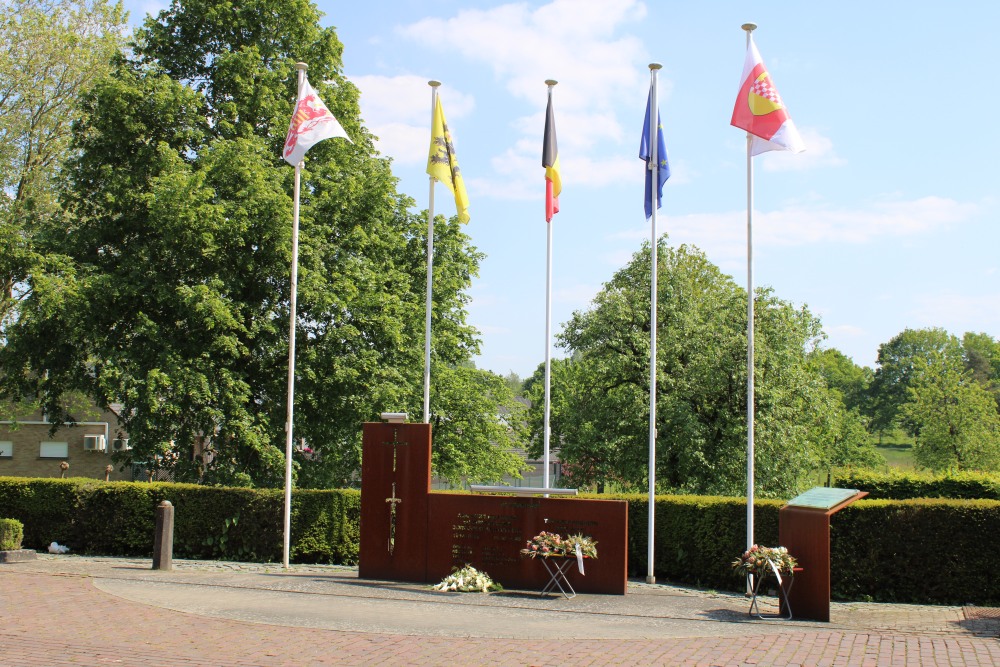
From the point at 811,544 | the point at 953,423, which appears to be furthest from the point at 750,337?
the point at 953,423

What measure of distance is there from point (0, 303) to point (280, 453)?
12.9 metres

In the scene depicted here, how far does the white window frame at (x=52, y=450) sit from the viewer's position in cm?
4522

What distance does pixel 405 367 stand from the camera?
2436cm

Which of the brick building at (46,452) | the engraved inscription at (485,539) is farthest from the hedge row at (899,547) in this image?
the brick building at (46,452)

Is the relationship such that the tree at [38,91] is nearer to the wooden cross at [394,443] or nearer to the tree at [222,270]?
the tree at [222,270]

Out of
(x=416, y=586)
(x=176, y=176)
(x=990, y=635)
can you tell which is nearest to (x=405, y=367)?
(x=176, y=176)

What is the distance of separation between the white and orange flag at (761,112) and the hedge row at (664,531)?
22.4 feet

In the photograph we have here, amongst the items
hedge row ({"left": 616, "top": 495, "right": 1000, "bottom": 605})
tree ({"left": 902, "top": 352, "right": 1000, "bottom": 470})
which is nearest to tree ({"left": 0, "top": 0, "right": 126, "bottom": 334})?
hedge row ({"left": 616, "top": 495, "right": 1000, "bottom": 605})

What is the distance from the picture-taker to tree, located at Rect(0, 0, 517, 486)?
21203 mm

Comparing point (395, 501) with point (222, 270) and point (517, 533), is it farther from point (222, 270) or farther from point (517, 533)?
point (222, 270)

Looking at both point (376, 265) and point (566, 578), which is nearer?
point (566, 578)

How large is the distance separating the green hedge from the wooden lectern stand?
13663 millimetres

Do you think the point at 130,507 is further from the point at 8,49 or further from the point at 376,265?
the point at 8,49

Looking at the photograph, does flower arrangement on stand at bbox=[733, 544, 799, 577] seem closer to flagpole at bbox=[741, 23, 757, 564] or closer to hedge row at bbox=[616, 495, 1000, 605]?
flagpole at bbox=[741, 23, 757, 564]
